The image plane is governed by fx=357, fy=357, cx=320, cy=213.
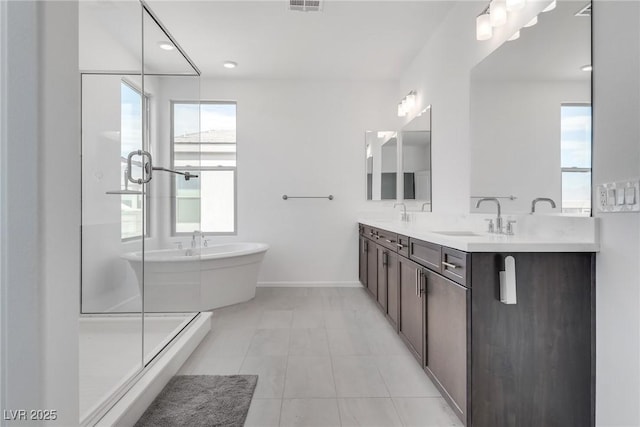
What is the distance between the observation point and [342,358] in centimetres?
241

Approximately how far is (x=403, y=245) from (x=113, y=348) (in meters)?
1.93

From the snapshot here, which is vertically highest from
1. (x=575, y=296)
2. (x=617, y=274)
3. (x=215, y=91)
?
(x=215, y=91)

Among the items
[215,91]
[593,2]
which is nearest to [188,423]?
[593,2]

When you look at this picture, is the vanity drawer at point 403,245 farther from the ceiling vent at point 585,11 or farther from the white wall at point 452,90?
the ceiling vent at point 585,11

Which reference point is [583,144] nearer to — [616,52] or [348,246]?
[616,52]

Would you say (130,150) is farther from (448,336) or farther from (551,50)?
(551,50)

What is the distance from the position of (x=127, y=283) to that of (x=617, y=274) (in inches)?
108

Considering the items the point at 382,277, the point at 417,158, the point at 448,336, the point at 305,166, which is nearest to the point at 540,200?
the point at 448,336

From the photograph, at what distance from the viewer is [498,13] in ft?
7.39

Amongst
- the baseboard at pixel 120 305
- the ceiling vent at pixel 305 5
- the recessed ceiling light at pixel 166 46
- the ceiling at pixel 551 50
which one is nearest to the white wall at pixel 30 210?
the baseboard at pixel 120 305

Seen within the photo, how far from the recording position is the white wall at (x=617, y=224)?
1.35m

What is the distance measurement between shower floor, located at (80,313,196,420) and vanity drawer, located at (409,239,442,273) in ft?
5.54

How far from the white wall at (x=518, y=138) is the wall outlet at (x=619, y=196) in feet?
0.86

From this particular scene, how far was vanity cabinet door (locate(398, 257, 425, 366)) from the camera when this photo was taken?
213 cm
